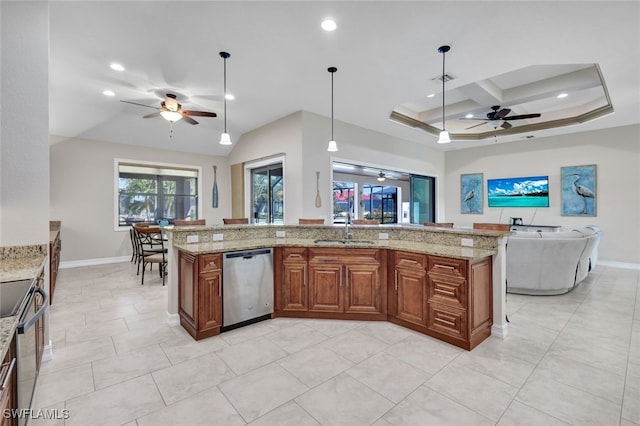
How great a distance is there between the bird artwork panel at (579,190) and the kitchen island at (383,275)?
5573 millimetres

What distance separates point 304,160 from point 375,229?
2204 millimetres

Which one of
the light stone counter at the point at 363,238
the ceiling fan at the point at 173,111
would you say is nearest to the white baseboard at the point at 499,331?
the light stone counter at the point at 363,238

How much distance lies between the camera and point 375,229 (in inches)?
145

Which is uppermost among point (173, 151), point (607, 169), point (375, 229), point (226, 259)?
point (173, 151)

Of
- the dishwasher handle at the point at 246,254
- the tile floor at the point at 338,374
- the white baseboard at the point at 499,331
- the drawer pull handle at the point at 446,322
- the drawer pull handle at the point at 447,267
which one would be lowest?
the tile floor at the point at 338,374

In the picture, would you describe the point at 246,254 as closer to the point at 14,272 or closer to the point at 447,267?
the point at 14,272

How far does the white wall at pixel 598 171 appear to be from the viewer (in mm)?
6023

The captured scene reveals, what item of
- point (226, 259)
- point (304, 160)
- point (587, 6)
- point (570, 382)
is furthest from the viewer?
point (304, 160)

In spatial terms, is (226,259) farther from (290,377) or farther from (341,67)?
(341,67)

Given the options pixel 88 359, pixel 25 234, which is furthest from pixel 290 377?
pixel 25 234

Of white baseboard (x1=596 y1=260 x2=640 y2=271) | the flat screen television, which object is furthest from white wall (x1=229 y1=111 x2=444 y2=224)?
white baseboard (x1=596 y1=260 x2=640 y2=271)

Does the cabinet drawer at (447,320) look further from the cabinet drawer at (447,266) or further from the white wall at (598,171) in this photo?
the white wall at (598,171)

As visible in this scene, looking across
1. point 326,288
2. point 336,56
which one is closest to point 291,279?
point 326,288

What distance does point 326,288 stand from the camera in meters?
3.29
